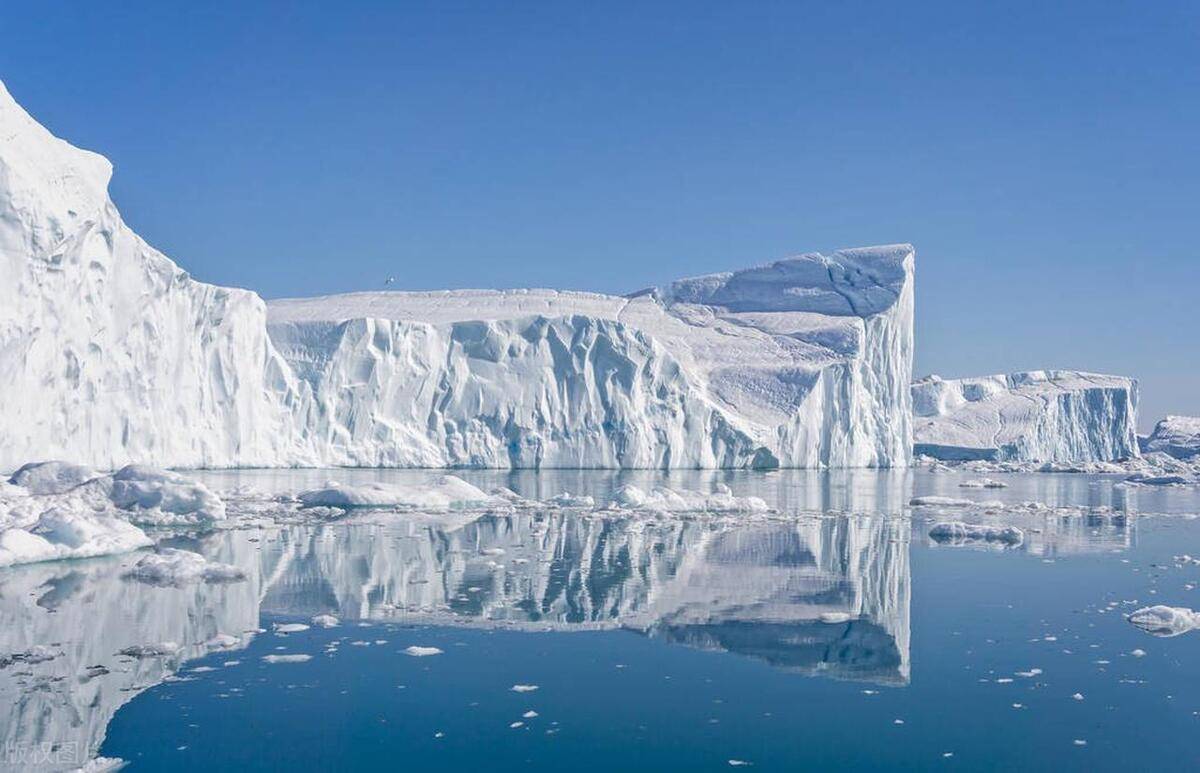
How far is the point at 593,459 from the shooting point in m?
30.3

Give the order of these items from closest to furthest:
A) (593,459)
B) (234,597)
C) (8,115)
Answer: (234,597) → (8,115) → (593,459)

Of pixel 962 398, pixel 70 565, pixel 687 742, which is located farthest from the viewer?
pixel 962 398

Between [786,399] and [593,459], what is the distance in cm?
717

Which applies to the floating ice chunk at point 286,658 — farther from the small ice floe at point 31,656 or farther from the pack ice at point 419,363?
the pack ice at point 419,363

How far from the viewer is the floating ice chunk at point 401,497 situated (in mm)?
16375

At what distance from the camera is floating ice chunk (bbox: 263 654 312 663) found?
645 centimetres

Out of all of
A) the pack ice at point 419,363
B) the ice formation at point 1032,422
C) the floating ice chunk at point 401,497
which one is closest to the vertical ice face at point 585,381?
the pack ice at point 419,363

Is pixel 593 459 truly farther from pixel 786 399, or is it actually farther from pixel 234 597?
pixel 234 597

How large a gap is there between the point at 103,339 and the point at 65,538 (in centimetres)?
1172

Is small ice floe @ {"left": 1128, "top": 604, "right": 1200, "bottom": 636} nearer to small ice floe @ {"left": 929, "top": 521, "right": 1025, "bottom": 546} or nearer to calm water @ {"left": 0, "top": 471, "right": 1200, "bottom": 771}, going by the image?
calm water @ {"left": 0, "top": 471, "right": 1200, "bottom": 771}

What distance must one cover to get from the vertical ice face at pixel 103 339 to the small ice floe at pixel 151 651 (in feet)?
43.0

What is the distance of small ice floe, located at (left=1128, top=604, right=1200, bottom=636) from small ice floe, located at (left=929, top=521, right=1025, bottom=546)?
5026mm

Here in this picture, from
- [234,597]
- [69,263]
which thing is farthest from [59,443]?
[234,597]

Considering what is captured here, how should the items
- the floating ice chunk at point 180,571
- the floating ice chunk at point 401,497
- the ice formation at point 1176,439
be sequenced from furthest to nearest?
the ice formation at point 1176,439 < the floating ice chunk at point 401,497 < the floating ice chunk at point 180,571
